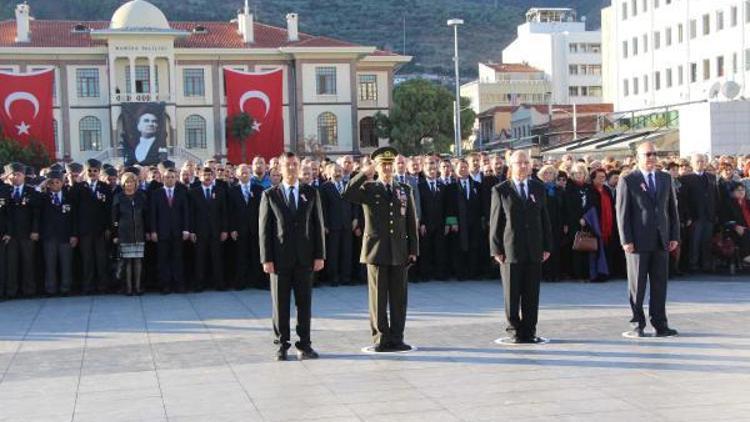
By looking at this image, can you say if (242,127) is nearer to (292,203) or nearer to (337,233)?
(337,233)

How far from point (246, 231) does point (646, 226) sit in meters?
7.30

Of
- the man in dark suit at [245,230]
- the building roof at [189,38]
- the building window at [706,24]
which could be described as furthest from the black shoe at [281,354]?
the building window at [706,24]

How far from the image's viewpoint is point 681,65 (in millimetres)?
76125

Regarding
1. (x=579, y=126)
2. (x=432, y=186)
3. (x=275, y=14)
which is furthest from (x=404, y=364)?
(x=275, y=14)

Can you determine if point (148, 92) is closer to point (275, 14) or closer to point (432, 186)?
point (432, 186)

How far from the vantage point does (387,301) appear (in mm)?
10539

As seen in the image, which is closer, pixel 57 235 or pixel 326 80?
pixel 57 235

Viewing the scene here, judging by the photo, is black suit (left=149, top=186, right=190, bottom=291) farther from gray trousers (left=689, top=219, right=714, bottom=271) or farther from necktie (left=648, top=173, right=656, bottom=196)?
gray trousers (left=689, top=219, right=714, bottom=271)

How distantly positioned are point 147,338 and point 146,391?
2.94 meters

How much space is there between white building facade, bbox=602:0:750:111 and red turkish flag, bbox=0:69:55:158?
40.0 m

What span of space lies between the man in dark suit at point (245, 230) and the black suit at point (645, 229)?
6.87 m

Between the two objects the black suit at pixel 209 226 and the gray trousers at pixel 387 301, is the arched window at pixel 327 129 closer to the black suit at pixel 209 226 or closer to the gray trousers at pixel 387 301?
the black suit at pixel 209 226

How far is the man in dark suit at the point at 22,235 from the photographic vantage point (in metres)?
15.8

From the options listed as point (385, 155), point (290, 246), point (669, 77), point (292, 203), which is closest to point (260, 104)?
point (669, 77)
